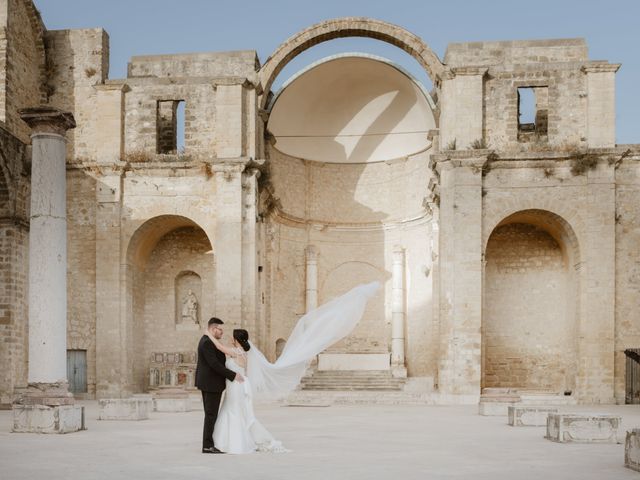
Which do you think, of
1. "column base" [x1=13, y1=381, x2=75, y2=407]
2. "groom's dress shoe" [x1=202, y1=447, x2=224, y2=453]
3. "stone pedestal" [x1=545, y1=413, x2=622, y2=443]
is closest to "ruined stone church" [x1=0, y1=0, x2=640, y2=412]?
"column base" [x1=13, y1=381, x2=75, y2=407]

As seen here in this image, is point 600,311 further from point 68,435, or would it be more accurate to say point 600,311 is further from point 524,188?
point 68,435

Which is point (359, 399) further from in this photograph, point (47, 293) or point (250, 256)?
point (47, 293)

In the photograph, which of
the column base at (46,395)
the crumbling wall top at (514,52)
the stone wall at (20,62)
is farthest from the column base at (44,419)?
the crumbling wall top at (514,52)

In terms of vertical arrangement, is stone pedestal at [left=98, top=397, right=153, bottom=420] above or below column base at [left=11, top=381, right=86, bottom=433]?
below

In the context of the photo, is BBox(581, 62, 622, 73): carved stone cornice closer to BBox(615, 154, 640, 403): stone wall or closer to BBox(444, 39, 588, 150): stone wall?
BBox(444, 39, 588, 150): stone wall

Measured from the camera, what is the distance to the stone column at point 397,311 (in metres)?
27.5

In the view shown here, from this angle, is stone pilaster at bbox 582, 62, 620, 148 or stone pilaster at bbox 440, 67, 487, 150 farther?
stone pilaster at bbox 440, 67, 487, 150

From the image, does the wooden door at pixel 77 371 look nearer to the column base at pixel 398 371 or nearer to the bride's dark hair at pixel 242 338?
the column base at pixel 398 371

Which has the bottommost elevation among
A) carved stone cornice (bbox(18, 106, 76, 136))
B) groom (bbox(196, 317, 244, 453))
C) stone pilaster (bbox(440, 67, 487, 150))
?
groom (bbox(196, 317, 244, 453))

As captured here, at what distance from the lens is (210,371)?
35.0 ft

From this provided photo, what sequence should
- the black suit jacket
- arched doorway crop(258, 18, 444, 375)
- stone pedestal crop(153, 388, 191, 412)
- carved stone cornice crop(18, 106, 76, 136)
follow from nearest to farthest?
1. the black suit jacket
2. carved stone cornice crop(18, 106, 76, 136)
3. stone pedestal crop(153, 388, 191, 412)
4. arched doorway crop(258, 18, 444, 375)

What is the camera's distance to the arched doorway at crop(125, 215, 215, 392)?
26.0 meters

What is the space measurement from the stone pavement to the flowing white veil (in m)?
0.99

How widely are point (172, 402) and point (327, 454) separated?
31.8 ft
